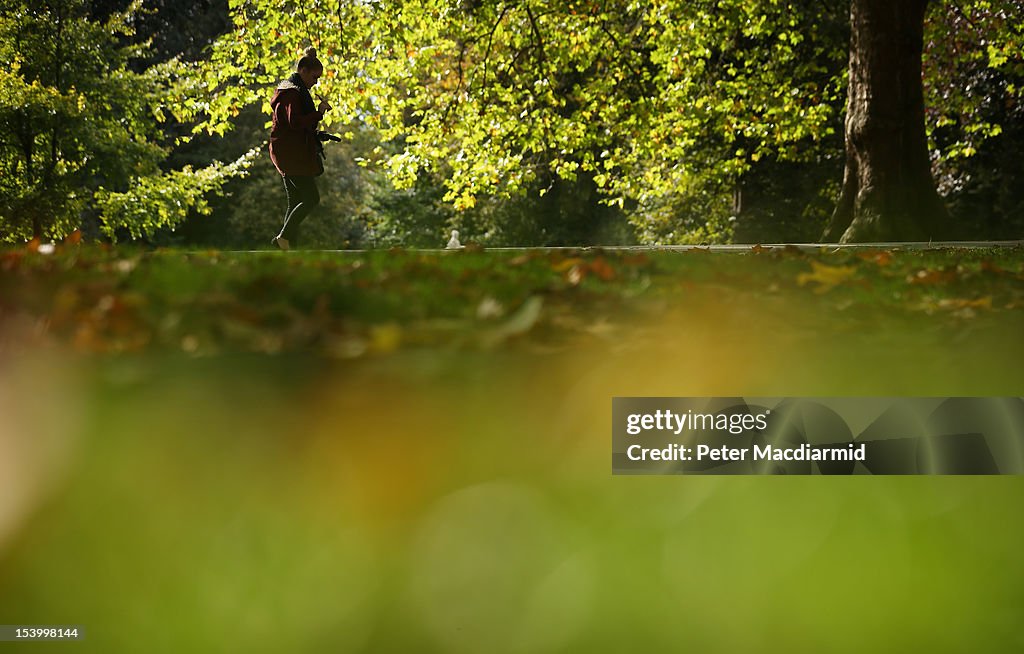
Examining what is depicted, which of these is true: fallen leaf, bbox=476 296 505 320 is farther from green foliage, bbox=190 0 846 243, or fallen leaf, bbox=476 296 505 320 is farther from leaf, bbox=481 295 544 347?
green foliage, bbox=190 0 846 243

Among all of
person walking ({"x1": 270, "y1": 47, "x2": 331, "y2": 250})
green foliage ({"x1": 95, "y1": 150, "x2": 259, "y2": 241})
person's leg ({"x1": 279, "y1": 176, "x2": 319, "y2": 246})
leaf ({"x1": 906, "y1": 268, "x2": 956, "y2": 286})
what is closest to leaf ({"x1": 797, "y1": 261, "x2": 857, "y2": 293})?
leaf ({"x1": 906, "y1": 268, "x2": 956, "y2": 286})

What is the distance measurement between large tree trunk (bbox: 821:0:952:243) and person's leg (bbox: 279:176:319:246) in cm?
494

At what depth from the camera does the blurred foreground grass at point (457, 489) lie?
1.82 metres

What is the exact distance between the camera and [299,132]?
802cm

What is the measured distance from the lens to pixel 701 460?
76.8 inches

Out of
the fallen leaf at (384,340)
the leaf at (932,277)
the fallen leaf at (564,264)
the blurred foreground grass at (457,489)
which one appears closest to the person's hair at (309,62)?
the fallen leaf at (564,264)

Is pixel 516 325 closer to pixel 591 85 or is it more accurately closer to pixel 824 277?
pixel 824 277

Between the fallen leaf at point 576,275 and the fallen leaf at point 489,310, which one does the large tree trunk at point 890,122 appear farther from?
the fallen leaf at point 489,310

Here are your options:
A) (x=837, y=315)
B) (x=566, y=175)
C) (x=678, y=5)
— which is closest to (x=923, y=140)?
(x=678, y=5)

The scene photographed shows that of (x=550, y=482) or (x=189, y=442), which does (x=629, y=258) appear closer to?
(x=550, y=482)

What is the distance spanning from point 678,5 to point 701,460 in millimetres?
12571

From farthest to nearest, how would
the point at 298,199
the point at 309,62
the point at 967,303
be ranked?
the point at 298,199 < the point at 309,62 < the point at 967,303

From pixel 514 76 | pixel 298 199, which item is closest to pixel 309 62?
pixel 298 199

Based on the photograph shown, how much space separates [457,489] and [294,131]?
6677 millimetres
